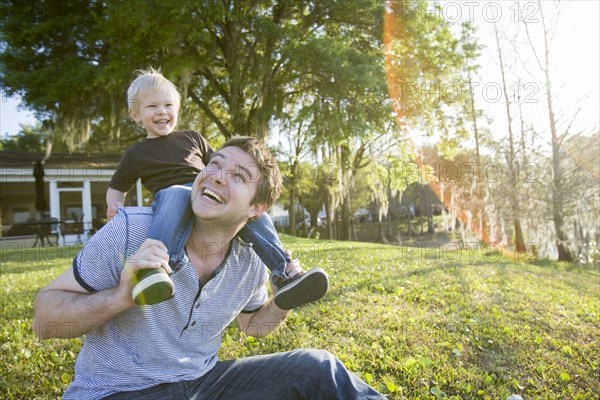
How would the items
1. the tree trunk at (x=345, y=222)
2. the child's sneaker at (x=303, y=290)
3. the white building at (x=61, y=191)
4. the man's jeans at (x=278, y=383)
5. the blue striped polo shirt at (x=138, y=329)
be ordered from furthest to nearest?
the tree trunk at (x=345, y=222) < the white building at (x=61, y=191) < the child's sneaker at (x=303, y=290) < the man's jeans at (x=278, y=383) < the blue striped polo shirt at (x=138, y=329)

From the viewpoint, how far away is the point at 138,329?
5.63 ft

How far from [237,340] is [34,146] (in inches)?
1320

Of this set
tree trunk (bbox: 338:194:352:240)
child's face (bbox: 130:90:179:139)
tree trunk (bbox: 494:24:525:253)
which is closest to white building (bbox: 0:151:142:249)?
tree trunk (bbox: 338:194:352:240)

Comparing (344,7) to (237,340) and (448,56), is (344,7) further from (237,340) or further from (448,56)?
(237,340)

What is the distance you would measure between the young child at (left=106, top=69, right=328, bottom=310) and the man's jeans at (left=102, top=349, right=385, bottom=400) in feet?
1.13

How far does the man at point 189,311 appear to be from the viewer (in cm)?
155

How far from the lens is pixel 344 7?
45.9 ft

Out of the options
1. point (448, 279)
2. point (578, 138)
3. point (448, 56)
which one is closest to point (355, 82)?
point (448, 56)

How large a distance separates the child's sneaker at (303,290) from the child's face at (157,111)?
2123 millimetres

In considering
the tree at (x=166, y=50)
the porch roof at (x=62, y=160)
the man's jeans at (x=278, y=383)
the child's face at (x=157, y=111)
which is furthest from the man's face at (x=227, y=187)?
the porch roof at (x=62, y=160)

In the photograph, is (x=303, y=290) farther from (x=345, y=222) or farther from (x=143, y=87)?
(x=345, y=222)

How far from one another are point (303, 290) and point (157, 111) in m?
2.25

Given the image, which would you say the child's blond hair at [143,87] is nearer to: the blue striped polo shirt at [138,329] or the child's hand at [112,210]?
the child's hand at [112,210]

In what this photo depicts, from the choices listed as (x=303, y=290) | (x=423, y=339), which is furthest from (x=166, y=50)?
(x=303, y=290)
